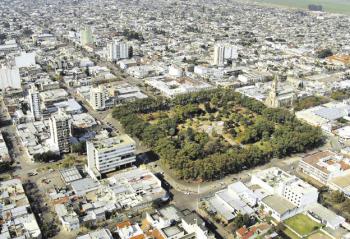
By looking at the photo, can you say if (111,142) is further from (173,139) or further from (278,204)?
(278,204)

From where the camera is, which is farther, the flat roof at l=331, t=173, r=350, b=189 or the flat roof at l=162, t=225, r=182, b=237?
the flat roof at l=331, t=173, r=350, b=189

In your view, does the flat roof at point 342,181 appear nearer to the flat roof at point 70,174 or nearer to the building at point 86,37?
the flat roof at point 70,174

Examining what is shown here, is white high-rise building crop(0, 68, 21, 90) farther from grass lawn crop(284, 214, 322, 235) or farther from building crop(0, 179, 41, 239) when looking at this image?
grass lawn crop(284, 214, 322, 235)

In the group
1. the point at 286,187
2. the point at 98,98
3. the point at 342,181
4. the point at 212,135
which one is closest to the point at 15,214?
the point at 286,187

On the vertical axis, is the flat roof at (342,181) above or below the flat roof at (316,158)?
below

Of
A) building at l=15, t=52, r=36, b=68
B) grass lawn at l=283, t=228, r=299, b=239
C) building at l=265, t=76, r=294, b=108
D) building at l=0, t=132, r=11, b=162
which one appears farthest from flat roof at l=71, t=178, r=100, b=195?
building at l=15, t=52, r=36, b=68

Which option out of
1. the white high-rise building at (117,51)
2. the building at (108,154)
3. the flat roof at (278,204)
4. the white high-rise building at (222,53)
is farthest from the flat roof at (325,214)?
the white high-rise building at (117,51)
